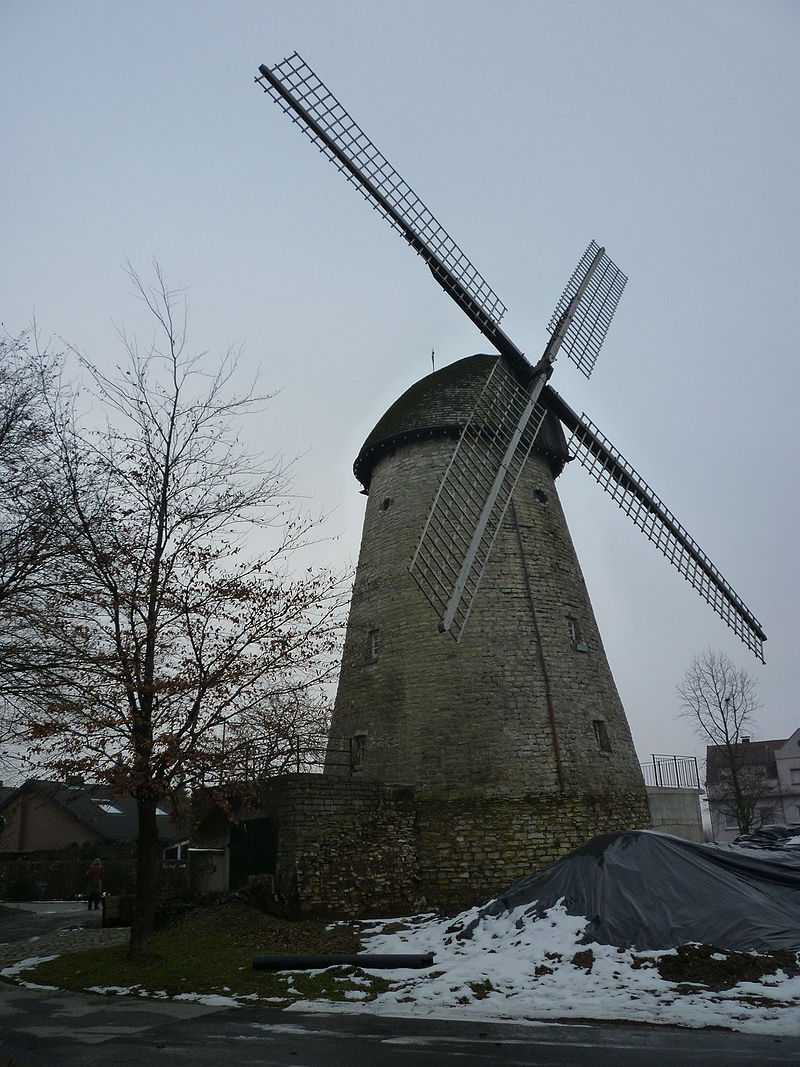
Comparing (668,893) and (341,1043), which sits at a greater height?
(668,893)

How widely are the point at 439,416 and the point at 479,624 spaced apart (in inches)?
206

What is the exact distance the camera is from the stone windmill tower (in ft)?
48.3

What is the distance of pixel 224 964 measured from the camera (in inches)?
410

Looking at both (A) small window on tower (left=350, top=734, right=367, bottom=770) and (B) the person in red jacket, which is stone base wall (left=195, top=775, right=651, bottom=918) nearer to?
(A) small window on tower (left=350, top=734, right=367, bottom=770)

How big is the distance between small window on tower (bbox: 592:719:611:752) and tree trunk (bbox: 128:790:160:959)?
900 cm

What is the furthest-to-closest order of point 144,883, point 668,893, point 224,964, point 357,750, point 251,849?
point 357,750
point 251,849
point 144,883
point 224,964
point 668,893

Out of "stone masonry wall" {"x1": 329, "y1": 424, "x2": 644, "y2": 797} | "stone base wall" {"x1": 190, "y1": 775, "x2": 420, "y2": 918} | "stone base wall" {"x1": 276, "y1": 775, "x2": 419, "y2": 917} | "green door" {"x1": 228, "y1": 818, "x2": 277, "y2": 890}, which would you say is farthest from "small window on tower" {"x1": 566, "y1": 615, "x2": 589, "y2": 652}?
"green door" {"x1": 228, "y1": 818, "x2": 277, "y2": 890}

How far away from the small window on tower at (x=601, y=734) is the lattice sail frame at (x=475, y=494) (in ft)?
12.6

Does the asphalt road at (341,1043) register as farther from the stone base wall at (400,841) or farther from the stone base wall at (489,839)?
the stone base wall at (489,839)

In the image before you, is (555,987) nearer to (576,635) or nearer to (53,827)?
(576,635)

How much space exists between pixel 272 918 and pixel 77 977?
3.08m

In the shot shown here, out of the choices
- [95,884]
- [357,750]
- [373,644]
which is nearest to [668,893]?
[357,750]

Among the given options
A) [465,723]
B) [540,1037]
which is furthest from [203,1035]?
[465,723]

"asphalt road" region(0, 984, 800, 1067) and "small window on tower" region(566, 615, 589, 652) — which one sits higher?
"small window on tower" region(566, 615, 589, 652)
